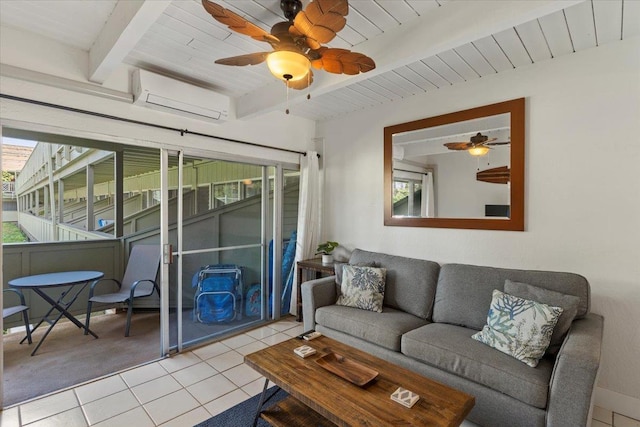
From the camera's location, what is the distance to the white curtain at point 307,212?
3.91 m

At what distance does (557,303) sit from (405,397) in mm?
1270

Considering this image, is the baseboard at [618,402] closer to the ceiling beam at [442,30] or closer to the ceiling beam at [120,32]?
the ceiling beam at [442,30]

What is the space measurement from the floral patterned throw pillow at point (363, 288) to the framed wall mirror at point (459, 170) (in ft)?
2.34

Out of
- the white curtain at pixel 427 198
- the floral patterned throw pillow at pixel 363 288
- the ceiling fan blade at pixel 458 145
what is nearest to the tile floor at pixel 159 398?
the floral patterned throw pillow at pixel 363 288

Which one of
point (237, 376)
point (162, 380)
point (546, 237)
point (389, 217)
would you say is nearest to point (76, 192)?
point (162, 380)

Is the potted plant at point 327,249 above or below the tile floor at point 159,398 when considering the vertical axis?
above

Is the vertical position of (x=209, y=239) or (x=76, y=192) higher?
(x=76, y=192)

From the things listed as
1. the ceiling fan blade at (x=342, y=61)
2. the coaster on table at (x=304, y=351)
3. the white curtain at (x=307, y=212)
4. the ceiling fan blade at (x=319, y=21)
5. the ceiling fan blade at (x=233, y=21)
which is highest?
the ceiling fan blade at (x=233, y=21)

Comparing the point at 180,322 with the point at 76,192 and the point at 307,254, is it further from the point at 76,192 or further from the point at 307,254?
the point at 76,192

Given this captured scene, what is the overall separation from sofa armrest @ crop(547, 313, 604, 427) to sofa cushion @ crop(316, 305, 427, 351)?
3.20 feet

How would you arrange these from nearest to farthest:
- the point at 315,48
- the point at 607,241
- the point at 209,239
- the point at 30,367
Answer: the point at 315,48, the point at 607,241, the point at 30,367, the point at 209,239

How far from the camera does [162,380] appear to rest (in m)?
2.53

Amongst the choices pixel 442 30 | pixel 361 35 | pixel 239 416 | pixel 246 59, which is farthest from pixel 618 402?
pixel 246 59

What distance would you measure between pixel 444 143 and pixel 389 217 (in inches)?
37.2
